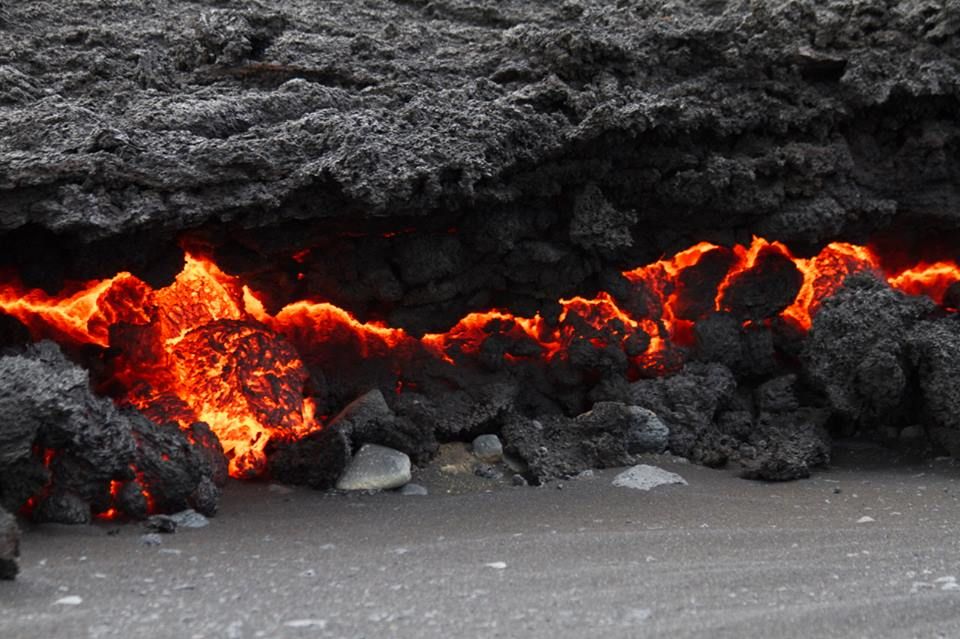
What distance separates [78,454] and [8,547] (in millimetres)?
937

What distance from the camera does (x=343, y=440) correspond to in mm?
5168

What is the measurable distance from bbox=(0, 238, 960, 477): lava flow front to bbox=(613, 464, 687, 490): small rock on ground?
0.89m

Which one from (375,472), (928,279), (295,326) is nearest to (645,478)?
(375,472)

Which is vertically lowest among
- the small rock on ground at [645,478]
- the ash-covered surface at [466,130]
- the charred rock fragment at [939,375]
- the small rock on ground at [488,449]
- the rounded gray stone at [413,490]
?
the rounded gray stone at [413,490]

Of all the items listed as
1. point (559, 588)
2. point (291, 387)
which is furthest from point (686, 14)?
point (559, 588)

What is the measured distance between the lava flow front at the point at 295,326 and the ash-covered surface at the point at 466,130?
0.31 metres

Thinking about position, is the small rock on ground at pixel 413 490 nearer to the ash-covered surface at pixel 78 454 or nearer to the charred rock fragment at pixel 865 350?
the ash-covered surface at pixel 78 454

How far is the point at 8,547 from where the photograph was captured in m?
3.35

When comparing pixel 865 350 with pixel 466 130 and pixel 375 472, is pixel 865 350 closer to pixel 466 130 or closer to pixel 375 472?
pixel 466 130

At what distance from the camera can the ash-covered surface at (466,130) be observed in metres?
4.79

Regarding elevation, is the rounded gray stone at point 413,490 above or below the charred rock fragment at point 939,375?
below

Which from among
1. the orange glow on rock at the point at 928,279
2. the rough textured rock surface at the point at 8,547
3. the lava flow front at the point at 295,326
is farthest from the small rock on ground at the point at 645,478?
the rough textured rock surface at the point at 8,547

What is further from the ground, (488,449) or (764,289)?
(764,289)

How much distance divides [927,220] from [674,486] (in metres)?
2.57
